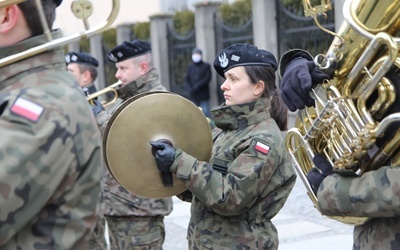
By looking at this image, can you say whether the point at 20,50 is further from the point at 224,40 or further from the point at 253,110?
the point at 224,40

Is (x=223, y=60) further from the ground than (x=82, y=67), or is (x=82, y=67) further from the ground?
(x=223, y=60)

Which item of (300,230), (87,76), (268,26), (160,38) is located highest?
(87,76)

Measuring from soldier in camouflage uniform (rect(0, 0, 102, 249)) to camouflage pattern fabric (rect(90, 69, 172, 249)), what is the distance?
8.11 ft

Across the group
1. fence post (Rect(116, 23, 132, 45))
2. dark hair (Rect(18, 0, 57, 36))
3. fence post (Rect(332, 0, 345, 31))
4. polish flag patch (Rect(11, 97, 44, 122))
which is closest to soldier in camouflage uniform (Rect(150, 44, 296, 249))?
dark hair (Rect(18, 0, 57, 36))

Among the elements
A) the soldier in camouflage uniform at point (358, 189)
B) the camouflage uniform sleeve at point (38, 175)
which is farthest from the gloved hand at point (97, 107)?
the camouflage uniform sleeve at point (38, 175)

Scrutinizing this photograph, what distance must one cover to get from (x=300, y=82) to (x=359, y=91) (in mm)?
255

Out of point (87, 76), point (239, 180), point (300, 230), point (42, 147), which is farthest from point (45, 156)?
point (300, 230)

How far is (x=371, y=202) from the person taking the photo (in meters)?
2.06

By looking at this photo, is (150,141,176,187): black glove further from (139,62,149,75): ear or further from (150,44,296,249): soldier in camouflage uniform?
(139,62,149,75): ear

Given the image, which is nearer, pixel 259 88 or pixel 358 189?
pixel 358 189

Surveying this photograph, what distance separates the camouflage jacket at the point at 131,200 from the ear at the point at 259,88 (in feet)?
3.60

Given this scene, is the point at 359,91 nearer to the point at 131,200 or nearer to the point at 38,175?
the point at 38,175

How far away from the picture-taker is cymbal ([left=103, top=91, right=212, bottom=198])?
113 inches

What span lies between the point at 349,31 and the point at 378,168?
1.50ft
